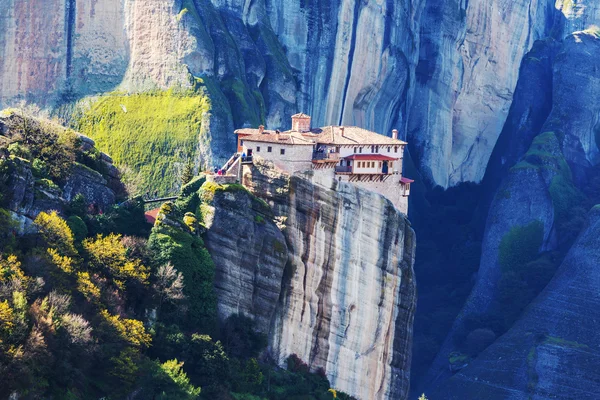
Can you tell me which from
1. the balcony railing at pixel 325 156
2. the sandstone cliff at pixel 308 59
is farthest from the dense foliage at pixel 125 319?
the sandstone cliff at pixel 308 59

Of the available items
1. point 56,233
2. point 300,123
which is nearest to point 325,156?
point 300,123

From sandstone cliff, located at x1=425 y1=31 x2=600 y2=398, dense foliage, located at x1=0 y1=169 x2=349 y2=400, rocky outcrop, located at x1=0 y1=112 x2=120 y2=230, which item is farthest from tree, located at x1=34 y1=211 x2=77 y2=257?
sandstone cliff, located at x1=425 y1=31 x2=600 y2=398

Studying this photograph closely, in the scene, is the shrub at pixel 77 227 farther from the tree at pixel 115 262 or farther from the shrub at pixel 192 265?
the shrub at pixel 192 265

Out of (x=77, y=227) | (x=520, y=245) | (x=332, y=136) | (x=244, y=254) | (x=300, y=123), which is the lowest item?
(x=520, y=245)

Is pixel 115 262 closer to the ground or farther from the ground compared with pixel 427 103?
closer to the ground

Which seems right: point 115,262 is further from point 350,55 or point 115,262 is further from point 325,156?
point 350,55

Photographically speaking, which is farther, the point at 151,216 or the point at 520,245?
the point at 520,245

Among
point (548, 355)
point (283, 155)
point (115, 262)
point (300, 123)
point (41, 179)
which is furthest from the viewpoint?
point (548, 355)

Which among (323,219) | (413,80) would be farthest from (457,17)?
(323,219)
